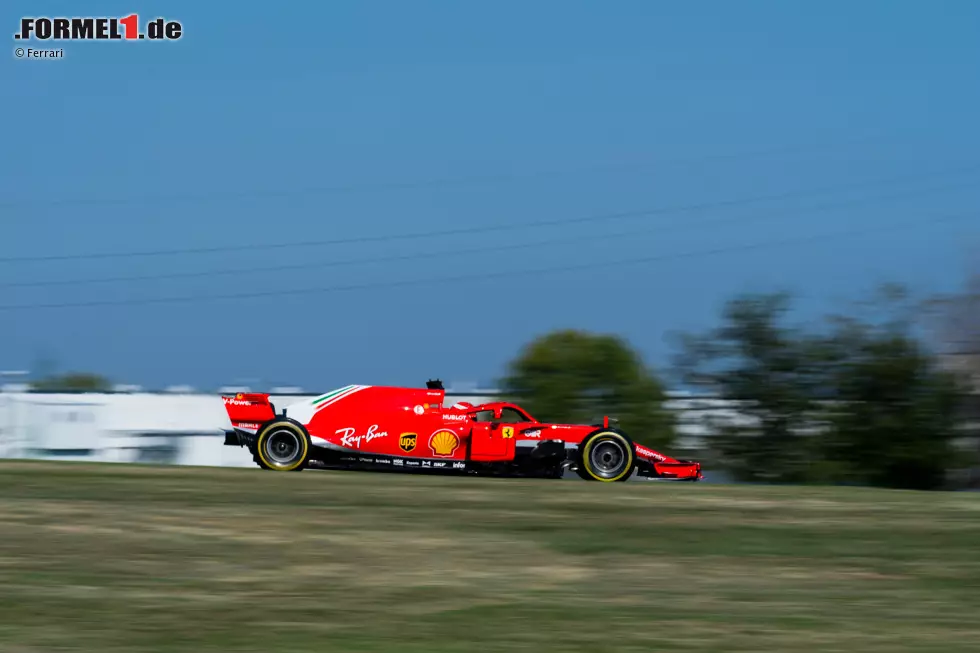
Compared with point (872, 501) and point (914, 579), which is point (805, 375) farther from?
point (914, 579)

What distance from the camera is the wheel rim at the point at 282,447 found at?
1931 cm

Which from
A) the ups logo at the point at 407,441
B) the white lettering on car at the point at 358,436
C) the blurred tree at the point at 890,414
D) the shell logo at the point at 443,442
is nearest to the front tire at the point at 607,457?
the shell logo at the point at 443,442

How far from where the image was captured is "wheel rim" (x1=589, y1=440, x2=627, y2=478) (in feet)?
61.2

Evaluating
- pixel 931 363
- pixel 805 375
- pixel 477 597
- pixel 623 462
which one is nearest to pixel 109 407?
pixel 805 375

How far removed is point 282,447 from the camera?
63.6ft

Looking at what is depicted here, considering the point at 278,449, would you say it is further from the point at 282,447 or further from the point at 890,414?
the point at 890,414

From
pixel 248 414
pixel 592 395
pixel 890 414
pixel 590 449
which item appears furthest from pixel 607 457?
pixel 592 395

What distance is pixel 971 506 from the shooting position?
1356 cm

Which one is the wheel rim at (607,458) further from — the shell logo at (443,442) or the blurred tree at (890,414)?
the blurred tree at (890,414)

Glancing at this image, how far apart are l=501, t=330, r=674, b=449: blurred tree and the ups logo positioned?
1426 centimetres

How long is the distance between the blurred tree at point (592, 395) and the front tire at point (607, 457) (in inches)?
569

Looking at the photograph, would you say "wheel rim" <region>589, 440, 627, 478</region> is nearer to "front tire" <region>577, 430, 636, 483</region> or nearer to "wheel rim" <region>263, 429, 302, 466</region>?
"front tire" <region>577, 430, 636, 483</region>

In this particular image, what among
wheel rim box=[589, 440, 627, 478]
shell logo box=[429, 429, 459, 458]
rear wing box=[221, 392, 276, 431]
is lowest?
wheel rim box=[589, 440, 627, 478]

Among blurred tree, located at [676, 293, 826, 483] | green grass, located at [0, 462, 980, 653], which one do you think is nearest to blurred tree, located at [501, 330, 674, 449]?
blurred tree, located at [676, 293, 826, 483]
